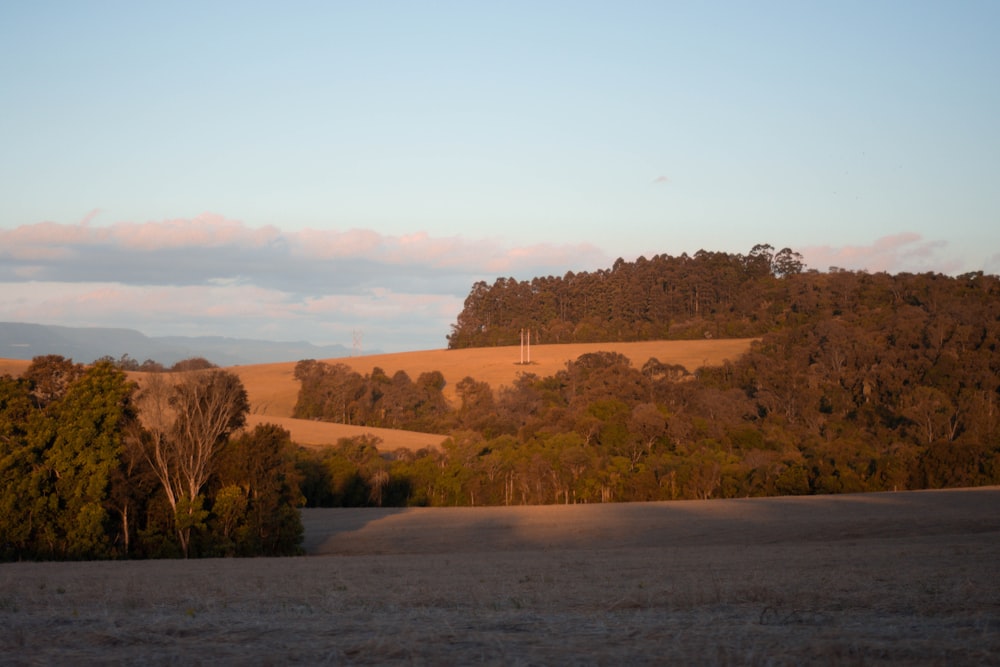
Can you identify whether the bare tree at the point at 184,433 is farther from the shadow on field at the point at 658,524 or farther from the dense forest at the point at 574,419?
the shadow on field at the point at 658,524

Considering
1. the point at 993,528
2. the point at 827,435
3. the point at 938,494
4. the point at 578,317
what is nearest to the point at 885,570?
the point at 993,528

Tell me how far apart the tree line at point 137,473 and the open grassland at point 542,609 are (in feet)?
34.7

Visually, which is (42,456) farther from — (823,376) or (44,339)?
(44,339)

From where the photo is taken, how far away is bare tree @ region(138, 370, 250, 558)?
105 feet

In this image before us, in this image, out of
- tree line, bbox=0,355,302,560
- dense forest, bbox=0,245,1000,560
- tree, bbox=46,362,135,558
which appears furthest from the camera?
dense forest, bbox=0,245,1000,560

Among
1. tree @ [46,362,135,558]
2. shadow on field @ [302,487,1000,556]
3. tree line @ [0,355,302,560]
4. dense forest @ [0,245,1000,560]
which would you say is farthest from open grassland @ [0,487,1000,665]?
dense forest @ [0,245,1000,560]

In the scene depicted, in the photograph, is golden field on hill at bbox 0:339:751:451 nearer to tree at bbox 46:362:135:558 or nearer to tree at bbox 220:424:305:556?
tree at bbox 220:424:305:556

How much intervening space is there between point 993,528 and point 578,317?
9866cm

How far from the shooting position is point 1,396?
32250 millimetres

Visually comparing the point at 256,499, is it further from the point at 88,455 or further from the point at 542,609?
the point at 542,609

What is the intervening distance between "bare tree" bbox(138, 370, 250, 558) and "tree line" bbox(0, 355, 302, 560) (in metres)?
0.04

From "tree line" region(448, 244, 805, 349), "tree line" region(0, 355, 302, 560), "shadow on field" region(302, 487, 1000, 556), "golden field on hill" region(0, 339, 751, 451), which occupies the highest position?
"tree line" region(448, 244, 805, 349)

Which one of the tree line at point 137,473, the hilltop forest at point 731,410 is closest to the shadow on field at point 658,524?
the tree line at point 137,473

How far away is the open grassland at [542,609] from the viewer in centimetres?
804
